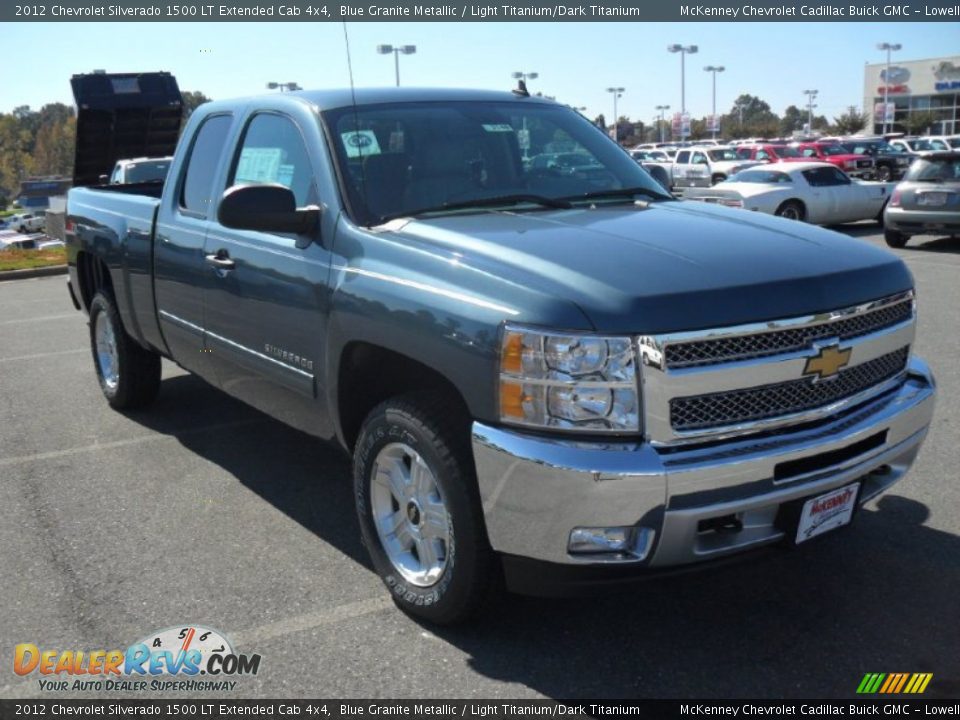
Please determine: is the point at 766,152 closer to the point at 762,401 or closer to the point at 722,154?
the point at 722,154

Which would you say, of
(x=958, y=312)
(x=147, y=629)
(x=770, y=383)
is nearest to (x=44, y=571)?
(x=147, y=629)

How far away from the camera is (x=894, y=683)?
10.5 feet

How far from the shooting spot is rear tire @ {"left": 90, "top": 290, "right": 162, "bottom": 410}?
6.43 m

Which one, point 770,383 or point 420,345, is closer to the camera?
→ point 770,383

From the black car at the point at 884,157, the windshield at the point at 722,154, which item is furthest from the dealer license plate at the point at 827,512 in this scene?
the windshield at the point at 722,154

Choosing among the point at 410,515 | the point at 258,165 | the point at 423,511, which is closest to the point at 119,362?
the point at 258,165

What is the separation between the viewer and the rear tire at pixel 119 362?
253 inches

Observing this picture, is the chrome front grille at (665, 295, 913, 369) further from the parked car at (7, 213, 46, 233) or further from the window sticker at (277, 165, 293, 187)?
the parked car at (7, 213, 46, 233)

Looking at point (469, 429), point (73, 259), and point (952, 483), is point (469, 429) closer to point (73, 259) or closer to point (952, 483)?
point (952, 483)

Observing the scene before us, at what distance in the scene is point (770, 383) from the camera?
3.11 meters

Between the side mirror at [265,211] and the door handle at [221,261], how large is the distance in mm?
618

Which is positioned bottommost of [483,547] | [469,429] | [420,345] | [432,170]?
[483,547]

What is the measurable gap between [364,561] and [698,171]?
2962cm

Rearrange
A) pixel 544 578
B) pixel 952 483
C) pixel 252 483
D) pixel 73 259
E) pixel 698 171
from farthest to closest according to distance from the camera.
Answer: pixel 698 171 → pixel 73 259 → pixel 252 483 → pixel 952 483 → pixel 544 578
